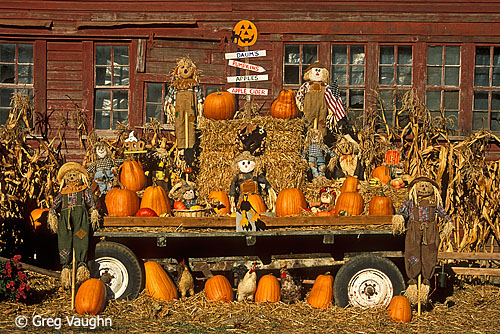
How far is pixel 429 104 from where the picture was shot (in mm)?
11930

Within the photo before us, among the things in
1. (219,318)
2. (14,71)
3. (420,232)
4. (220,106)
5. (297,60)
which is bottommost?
(219,318)

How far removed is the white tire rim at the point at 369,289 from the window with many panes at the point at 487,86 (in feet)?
15.5

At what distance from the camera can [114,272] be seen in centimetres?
824

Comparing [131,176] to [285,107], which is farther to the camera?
[285,107]

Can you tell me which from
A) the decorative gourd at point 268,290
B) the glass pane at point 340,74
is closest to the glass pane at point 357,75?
the glass pane at point 340,74

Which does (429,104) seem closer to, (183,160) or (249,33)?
(249,33)

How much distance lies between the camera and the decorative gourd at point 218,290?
27.4 ft

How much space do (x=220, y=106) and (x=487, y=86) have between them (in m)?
4.78

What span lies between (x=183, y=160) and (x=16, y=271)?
10.7 ft

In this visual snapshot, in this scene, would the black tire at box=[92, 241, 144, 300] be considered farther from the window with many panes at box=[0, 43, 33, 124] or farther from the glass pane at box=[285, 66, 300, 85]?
the glass pane at box=[285, 66, 300, 85]

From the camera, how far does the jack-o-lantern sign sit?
35.6 feet

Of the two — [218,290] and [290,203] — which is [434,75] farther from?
[218,290]

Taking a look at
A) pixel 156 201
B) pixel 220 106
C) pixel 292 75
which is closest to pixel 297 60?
pixel 292 75

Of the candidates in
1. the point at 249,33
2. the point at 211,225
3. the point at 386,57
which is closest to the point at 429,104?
the point at 386,57
